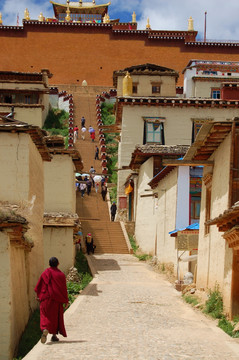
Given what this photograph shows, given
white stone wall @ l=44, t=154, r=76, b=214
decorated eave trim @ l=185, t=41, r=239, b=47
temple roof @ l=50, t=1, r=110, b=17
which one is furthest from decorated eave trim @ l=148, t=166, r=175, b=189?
temple roof @ l=50, t=1, r=110, b=17

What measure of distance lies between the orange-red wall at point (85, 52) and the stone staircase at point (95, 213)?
7.71 m

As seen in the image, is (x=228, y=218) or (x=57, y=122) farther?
(x=57, y=122)

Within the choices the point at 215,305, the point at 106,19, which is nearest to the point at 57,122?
the point at 106,19

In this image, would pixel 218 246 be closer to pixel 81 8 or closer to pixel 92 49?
pixel 92 49

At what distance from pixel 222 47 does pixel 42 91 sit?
2172 cm

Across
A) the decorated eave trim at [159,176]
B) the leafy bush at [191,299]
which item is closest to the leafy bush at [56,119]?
the decorated eave trim at [159,176]

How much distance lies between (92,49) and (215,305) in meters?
46.5

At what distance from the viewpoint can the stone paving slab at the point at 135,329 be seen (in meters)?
8.34

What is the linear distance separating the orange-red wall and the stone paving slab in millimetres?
40027

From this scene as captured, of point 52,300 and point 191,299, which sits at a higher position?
point 52,300

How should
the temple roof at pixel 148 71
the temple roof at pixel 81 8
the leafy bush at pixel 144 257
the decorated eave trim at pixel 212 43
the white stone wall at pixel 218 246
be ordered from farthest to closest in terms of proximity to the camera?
the temple roof at pixel 81 8 < the decorated eave trim at pixel 212 43 < the temple roof at pixel 148 71 < the leafy bush at pixel 144 257 < the white stone wall at pixel 218 246

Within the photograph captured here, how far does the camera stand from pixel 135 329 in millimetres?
10438

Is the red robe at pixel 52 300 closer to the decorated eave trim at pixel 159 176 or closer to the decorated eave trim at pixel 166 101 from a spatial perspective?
the decorated eave trim at pixel 159 176

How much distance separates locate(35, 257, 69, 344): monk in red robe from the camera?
30.3 ft
